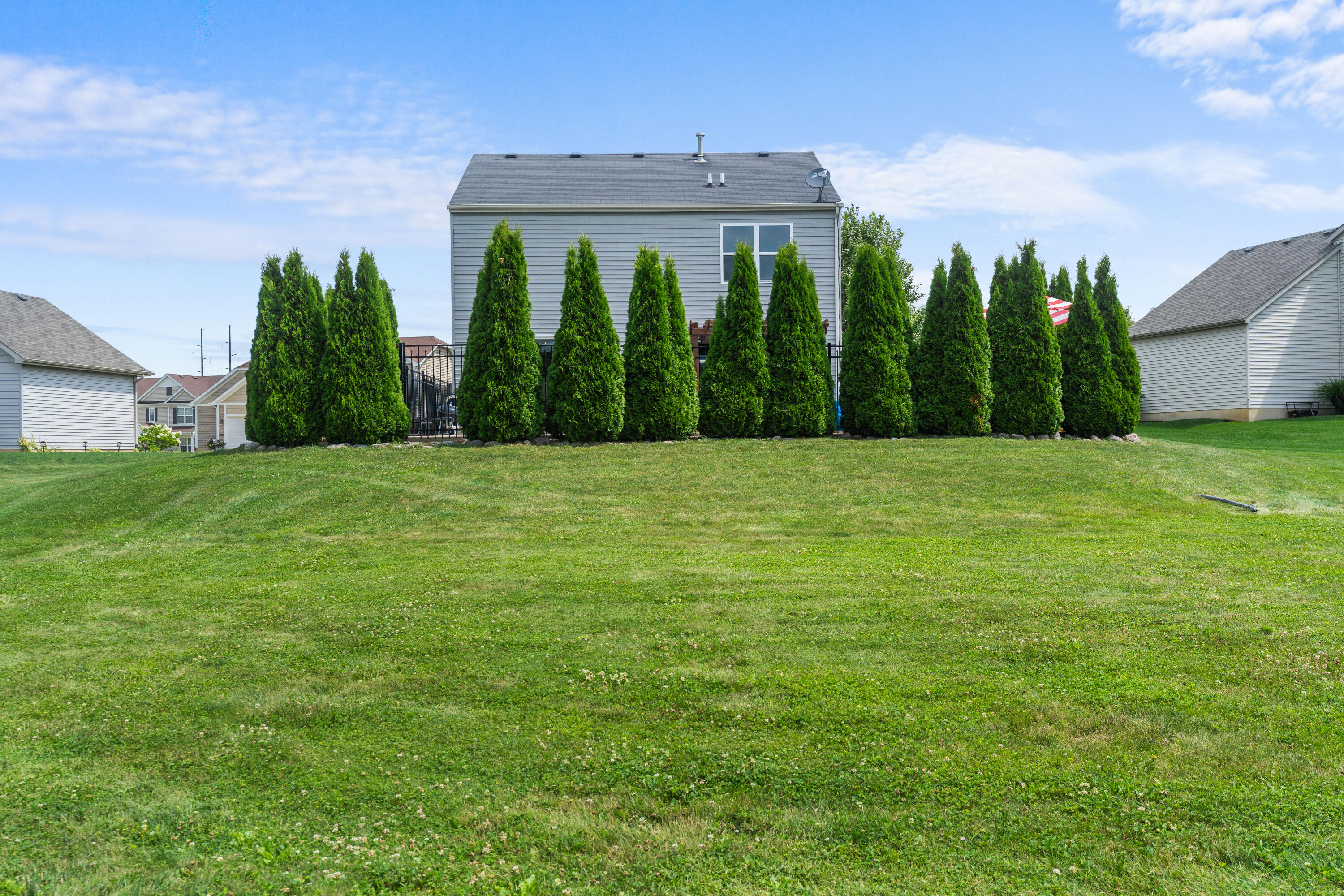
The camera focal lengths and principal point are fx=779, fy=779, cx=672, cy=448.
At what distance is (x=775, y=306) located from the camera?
13.9 m

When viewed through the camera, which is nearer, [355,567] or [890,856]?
[890,856]

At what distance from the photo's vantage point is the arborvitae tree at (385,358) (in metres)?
12.9

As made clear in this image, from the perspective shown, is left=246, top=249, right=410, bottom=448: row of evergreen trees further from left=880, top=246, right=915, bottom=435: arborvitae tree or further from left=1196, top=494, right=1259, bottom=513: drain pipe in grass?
left=1196, top=494, right=1259, bottom=513: drain pipe in grass

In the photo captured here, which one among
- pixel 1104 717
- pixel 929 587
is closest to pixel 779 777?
pixel 1104 717

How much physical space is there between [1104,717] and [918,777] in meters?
1.03

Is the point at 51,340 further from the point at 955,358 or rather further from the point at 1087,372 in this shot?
the point at 1087,372

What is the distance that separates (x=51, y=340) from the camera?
27797 millimetres

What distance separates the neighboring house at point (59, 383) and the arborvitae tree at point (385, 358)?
18586 mm

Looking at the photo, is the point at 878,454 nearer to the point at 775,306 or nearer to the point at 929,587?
the point at 775,306

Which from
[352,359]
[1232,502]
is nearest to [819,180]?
[352,359]

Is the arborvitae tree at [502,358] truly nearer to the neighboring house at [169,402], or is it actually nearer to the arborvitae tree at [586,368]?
the arborvitae tree at [586,368]

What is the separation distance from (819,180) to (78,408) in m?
26.8

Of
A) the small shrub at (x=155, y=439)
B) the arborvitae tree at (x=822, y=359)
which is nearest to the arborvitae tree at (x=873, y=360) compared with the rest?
the arborvitae tree at (x=822, y=359)

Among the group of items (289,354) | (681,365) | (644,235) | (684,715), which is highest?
(644,235)
